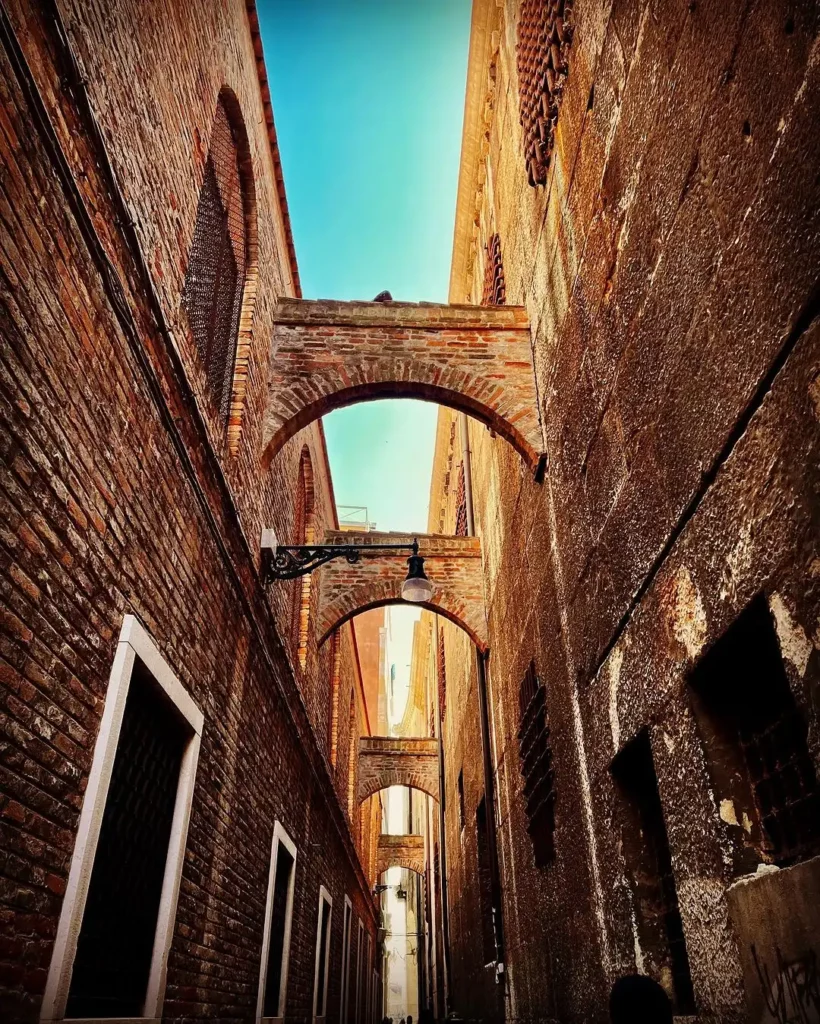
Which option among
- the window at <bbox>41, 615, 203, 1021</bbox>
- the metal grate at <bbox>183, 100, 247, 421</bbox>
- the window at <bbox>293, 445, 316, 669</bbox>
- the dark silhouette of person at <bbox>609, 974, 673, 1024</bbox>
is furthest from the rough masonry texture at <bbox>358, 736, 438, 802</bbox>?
the dark silhouette of person at <bbox>609, 974, 673, 1024</bbox>

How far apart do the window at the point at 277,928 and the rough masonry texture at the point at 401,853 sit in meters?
19.7

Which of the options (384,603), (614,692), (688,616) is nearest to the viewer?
(688,616)

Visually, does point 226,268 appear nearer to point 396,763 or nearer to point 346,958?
point 346,958

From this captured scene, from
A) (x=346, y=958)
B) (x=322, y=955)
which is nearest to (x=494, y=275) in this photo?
(x=322, y=955)

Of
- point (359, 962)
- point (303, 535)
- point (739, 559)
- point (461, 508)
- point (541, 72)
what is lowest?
point (739, 559)

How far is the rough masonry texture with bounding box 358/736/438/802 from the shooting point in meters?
17.2

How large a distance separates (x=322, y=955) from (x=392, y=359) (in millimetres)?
8040

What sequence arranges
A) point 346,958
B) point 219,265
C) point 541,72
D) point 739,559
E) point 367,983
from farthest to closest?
point 367,983
point 346,958
point 219,265
point 541,72
point 739,559

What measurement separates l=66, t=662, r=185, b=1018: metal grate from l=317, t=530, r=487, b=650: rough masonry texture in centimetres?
570

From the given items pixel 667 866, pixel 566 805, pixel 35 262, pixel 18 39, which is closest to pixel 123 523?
pixel 35 262

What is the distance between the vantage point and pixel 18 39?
7.79 feet

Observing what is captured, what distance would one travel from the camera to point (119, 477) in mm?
3180

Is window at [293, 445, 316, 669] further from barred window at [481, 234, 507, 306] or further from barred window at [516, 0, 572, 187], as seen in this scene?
barred window at [516, 0, 572, 187]

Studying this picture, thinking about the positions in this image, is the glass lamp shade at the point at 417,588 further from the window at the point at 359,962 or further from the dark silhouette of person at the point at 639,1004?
the window at the point at 359,962
